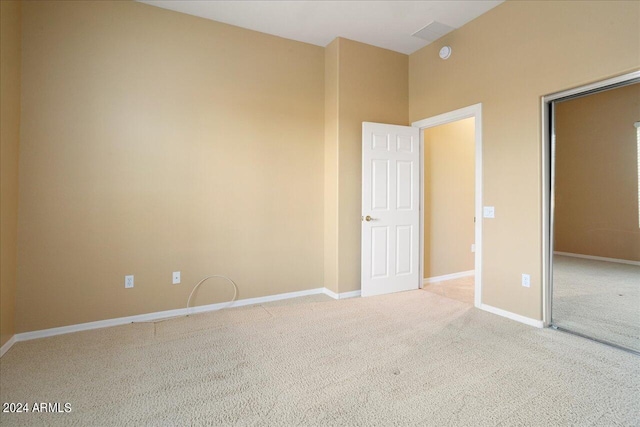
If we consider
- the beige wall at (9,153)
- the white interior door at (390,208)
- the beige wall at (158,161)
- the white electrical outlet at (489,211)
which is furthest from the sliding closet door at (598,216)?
the beige wall at (9,153)

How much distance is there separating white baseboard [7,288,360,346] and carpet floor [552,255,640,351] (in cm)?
205

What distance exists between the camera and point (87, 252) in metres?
2.85

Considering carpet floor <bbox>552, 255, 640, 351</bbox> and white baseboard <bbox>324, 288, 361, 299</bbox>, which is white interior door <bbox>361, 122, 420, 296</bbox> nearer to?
white baseboard <bbox>324, 288, 361, 299</bbox>

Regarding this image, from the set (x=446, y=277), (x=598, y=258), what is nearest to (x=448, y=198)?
(x=446, y=277)

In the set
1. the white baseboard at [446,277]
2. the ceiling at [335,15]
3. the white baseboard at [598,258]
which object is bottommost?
the white baseboard at [446,277]

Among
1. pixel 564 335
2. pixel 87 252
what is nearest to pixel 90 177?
pixel 87 252

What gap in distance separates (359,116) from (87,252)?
3184 mm

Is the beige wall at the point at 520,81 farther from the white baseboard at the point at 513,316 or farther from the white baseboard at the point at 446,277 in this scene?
the white baseboard at the point at 446,277

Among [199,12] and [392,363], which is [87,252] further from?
[392,363]

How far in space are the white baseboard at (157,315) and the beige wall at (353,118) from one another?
0.38 meters

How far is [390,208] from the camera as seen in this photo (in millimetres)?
3977

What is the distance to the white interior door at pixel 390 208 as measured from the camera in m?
3.85

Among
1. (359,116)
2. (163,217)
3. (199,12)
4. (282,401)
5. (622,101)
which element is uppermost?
(199,12)

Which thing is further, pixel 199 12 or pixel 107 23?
pixel 199 12
